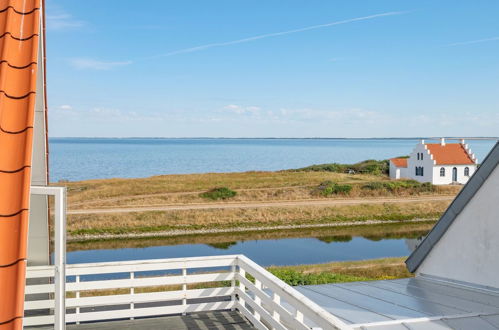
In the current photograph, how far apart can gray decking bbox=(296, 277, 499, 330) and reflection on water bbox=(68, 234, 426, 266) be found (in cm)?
1993

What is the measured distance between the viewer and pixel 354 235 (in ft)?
125

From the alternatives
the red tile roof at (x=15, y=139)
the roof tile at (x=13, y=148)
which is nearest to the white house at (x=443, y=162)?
the red tile roof at (x=15, y=139)

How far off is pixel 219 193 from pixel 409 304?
42509 mm

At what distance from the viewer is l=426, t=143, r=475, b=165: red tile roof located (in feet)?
175

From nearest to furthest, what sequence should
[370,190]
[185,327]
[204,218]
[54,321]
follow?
[54,321], [185,327], [204,218], [370,190]

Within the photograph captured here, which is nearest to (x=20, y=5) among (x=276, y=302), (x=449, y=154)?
(x=276, y=302)

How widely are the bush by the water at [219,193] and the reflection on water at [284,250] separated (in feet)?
44.1

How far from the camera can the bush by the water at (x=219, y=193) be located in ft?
161

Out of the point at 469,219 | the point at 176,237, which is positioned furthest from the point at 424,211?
the point at 469,219

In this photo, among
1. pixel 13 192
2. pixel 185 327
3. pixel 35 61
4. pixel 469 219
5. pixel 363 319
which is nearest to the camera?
pixel 13 192

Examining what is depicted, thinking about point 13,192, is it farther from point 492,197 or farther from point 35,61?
point 492,197

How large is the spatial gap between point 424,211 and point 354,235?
35.4ft

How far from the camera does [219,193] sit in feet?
163

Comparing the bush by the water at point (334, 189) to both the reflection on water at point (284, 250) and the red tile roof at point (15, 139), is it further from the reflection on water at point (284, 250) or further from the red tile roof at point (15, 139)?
the red tile roof at point (15, 139)
